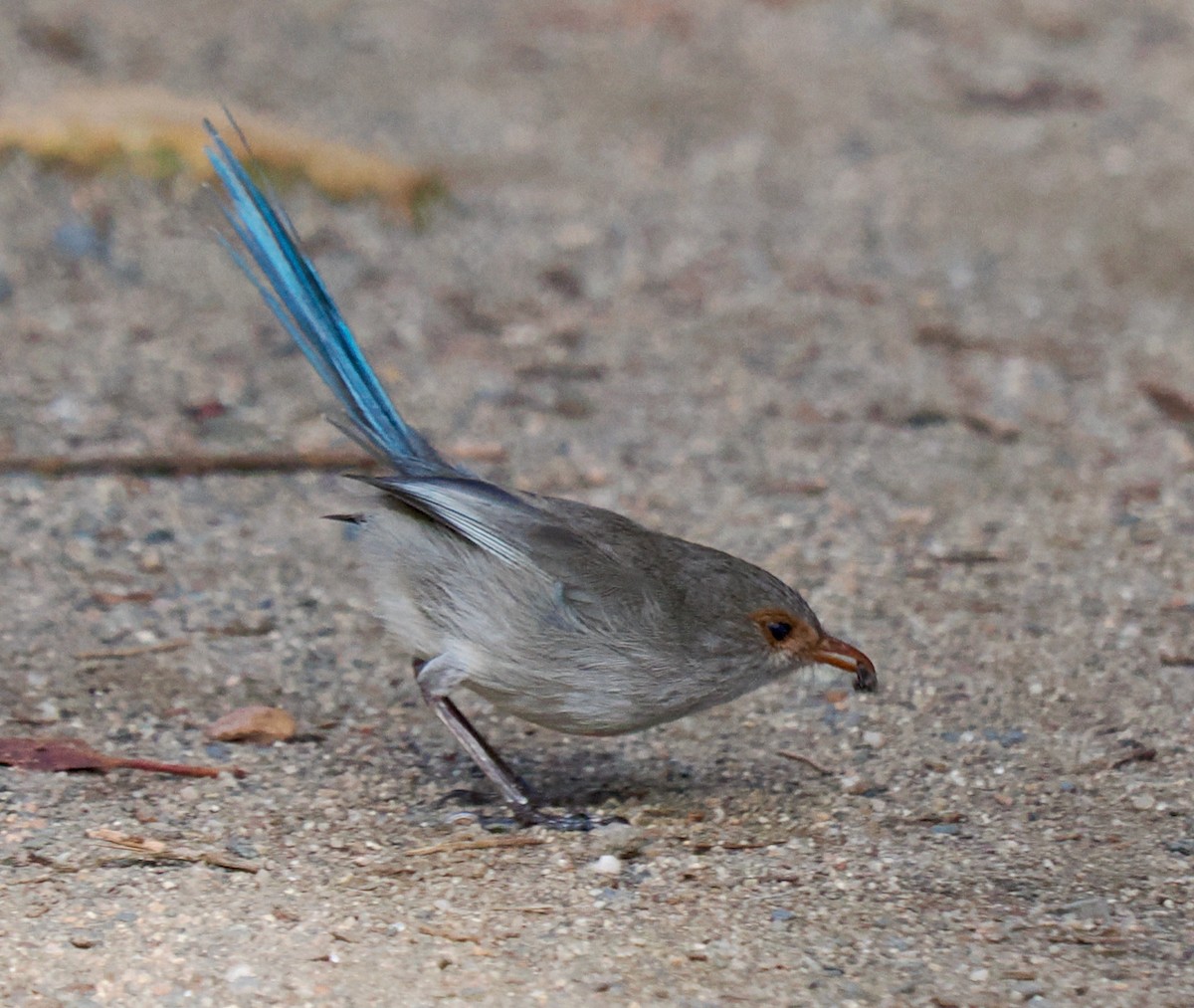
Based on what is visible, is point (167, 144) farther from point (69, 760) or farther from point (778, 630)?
point (778, 630)

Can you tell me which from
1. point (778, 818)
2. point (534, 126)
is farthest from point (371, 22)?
point (778, 818)

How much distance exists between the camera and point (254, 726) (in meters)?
4.43

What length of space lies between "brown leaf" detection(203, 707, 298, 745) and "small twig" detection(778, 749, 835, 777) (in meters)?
1.29

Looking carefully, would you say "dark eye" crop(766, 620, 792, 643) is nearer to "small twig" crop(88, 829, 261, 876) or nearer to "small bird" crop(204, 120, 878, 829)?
"small bird" crop(204, 120, 878, 829)

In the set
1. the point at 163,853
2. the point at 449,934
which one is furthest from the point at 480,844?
the point at 163,853

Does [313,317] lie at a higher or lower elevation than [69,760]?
higher

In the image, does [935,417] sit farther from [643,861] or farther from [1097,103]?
[1097,103]

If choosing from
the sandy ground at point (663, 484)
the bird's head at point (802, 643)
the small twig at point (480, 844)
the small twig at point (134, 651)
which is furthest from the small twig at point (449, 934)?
the small twig at point (134, 651)

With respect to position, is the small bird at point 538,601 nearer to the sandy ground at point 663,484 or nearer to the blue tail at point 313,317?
the blue tail at point 313,317

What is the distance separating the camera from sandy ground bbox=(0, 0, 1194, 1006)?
357 centimetres

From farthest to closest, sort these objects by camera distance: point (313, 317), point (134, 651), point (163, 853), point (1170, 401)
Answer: point (1170, 401) < point (134, 651) < point (313, 317) < point (163, 853)

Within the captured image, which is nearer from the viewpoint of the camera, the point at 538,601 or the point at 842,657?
the point at 538,601

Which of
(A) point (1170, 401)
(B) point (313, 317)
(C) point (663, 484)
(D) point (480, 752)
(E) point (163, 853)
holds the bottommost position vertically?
(E) point (163, 853)

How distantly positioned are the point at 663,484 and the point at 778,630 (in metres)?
2.06
